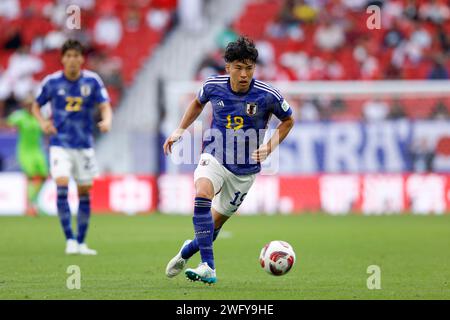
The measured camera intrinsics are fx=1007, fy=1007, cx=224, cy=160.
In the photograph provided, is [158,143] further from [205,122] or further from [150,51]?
[150,51]

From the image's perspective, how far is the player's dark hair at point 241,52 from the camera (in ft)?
28.8

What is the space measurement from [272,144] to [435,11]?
18348 mm

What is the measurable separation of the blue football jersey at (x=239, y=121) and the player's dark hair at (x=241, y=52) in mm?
377

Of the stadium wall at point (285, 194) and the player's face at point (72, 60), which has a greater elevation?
the player's face at point (72, 60)

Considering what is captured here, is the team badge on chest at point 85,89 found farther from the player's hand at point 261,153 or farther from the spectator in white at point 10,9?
the spectator in white at point 10,9

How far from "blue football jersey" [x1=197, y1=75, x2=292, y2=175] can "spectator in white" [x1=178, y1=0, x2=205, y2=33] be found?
17827 mm

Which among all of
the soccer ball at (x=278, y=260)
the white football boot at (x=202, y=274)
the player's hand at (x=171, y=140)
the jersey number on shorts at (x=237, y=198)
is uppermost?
the player's hand at (x=171, y=140)

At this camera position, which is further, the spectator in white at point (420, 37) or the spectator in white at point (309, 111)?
the spectator in white at point (420, 37)

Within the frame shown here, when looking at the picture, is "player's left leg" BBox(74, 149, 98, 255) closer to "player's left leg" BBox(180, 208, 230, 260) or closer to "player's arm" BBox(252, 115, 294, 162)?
→ "player's left leg" BBox(180, 208, 230, 260)

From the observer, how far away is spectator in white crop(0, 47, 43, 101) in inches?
981

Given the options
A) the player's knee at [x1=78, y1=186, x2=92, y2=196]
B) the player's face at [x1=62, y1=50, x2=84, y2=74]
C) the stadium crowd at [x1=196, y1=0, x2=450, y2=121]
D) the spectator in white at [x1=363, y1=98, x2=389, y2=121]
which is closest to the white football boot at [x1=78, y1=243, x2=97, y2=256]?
the player's knee at [x1=78, y1=186, x2=92, y2=196]

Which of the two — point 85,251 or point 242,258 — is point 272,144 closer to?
point 242,258

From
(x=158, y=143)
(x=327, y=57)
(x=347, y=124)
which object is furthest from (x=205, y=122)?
(x=327, y=57)

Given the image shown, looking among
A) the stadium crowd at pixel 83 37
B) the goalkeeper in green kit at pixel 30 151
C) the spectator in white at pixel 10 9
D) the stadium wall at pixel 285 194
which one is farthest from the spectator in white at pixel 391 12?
the goalkeeper in green kit at pixel 30 151
